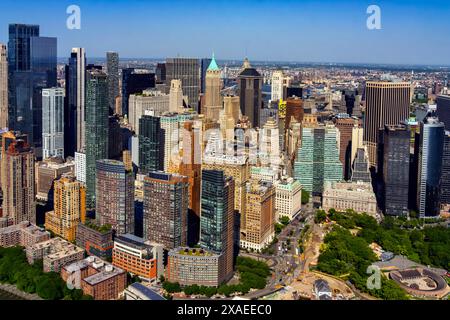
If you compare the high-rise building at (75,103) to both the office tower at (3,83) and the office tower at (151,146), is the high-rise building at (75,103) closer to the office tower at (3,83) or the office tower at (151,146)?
the office tower at (3,83)

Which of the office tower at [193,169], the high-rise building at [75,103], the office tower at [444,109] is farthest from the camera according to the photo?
the high-rise building at [75,103]

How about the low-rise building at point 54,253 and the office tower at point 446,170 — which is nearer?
the low-rise building at point 54,253

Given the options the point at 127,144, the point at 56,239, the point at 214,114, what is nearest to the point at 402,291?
the point at 56,239

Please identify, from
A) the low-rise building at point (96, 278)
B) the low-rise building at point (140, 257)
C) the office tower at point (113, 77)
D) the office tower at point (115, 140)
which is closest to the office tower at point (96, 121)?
the office tower at point (115, 140)

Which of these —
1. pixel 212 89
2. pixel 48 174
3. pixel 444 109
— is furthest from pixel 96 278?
pixel 444 109

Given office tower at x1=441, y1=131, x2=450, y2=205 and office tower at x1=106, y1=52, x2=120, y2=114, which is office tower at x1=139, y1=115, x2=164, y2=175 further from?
office tower at x1=441, y1=131, x2=450, y2=205

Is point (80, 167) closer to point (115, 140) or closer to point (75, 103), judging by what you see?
point (115, 140)
